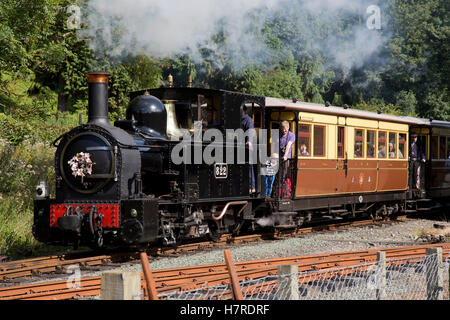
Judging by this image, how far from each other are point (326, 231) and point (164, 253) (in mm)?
5237

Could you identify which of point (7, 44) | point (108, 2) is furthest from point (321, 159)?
point (7, 44)

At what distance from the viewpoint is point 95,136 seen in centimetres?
952

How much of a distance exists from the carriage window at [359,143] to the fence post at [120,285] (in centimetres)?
1187

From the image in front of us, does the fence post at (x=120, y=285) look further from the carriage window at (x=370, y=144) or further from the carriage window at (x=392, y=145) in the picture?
the carriage window at (x=392, y=145)

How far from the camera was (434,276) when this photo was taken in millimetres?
6402

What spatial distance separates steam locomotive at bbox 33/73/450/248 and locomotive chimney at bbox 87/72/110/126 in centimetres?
2

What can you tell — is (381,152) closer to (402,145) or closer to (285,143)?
(402,145)

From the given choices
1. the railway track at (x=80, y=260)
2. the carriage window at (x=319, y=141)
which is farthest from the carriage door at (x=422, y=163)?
the railway track at (x=80, y=260)

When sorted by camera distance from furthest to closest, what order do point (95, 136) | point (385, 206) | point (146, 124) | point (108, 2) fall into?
point (385, 206)
point (108, 2)
point (146, 124)
point (95, 136)

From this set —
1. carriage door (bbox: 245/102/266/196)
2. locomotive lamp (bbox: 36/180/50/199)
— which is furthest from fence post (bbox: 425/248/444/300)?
locomotive lamp (bbox: 36/180/50/199)

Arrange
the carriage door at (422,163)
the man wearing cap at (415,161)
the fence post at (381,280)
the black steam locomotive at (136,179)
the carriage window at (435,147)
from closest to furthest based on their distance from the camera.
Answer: the fence post at (381,280), the black steam locomotive at (136,179), the man wearing cap at (415,161), the carriage door at (422,163), the carriage window at (435,147)

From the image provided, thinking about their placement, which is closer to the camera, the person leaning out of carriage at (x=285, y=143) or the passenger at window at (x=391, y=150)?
the person leaning out of carriage at (x=285, y=143)

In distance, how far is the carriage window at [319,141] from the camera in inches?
535

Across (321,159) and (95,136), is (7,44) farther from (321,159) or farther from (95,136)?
(321,159)
